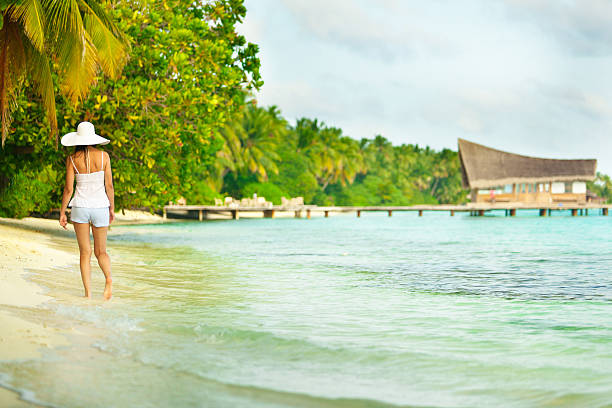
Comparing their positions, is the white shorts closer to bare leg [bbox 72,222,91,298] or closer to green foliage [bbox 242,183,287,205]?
bare leg [bbox 72,222,91,298]

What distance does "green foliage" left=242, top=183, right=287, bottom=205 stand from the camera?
50.0 m

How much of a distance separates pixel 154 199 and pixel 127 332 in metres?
13.3

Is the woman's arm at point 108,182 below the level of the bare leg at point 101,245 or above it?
above

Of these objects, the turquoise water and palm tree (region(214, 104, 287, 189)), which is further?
palm tree (region(214, 104, 287, 189))

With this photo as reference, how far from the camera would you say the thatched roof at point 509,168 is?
4712 centimetres

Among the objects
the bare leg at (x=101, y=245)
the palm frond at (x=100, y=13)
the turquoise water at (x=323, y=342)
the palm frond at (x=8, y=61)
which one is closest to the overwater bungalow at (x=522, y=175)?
the turquoise water at (x=323, y=342)

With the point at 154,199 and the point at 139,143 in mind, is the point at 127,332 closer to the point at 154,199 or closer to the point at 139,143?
the point at 139,143

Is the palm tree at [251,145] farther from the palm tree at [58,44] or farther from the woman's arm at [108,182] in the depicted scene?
the woman's arm at [108,182]

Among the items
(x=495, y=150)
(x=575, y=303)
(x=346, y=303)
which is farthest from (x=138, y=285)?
(x=495, y=150)

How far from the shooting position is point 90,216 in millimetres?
6305

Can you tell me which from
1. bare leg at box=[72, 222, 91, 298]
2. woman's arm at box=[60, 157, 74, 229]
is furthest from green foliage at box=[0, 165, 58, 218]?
woman's arm at box=[60, 157, 74, 229]

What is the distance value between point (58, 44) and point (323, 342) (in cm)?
725

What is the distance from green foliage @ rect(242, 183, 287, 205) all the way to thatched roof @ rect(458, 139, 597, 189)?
47.7ft

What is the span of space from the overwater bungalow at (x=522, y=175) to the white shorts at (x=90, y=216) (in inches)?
1740
